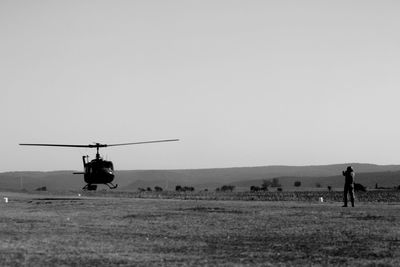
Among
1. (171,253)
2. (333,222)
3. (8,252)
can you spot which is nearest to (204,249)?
(171,253)

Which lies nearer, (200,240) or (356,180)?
(200,240)

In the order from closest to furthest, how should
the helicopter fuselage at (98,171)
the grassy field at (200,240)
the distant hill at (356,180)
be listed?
the grassy field at (200,240) < the helicopter fuselage at (98,171) < the distant hill at (356,180)

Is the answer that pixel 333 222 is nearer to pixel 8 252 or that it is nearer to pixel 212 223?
pixel 212 223

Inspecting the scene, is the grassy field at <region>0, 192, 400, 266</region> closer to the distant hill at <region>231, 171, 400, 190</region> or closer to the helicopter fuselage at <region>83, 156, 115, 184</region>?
the helicopter fuselage at <region>83, 156, 115, 184</region>

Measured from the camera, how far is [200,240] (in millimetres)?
17047

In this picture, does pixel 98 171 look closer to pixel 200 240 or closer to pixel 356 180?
pixel 200 240

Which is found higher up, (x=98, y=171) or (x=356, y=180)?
(x=98, y=171)

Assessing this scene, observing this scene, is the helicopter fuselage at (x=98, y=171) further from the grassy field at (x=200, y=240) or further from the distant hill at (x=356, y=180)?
the distant hill at (x=356, y=180)

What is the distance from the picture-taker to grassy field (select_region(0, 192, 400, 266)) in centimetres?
1348

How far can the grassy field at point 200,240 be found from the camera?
1348cm

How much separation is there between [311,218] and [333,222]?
1957mm

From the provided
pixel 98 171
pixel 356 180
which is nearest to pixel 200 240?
pixel 98 171

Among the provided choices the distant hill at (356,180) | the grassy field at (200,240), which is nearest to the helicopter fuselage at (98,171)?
the grassy field at (200,240)

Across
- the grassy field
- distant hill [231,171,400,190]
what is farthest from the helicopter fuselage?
distant hill [231,171,400,190]
